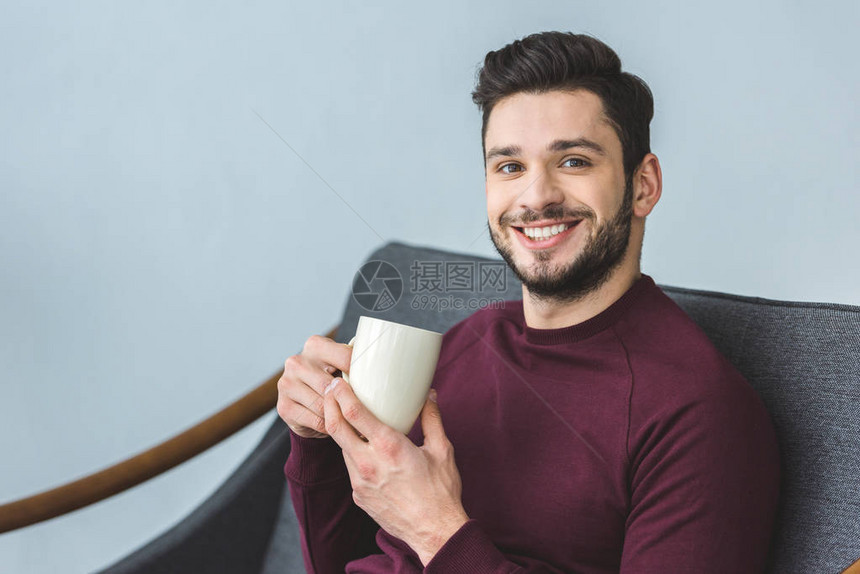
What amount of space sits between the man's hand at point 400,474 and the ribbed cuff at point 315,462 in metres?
0.20

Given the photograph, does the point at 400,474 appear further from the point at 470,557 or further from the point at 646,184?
the point at 646,184

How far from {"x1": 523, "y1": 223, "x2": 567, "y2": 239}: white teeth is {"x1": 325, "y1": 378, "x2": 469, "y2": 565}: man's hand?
333 mm

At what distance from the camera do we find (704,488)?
90 cm

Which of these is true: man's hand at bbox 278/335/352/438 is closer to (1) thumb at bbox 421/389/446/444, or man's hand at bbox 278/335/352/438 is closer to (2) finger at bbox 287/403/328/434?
(2) finger at bbox 287/403/328/434

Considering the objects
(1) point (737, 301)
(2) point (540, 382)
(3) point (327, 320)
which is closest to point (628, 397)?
(2) point (540, 382)

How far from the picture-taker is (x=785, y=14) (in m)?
1.66

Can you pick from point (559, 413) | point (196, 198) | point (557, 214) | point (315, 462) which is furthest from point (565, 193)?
point (196, 198)

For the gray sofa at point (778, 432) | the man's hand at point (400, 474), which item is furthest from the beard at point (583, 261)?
the man's hand at point (400, 474)

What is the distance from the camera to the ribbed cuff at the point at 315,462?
3.86 ft

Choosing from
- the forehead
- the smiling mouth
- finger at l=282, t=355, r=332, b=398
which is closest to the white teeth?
the smiling mouth

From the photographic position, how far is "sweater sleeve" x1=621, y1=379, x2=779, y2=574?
0.89 meters

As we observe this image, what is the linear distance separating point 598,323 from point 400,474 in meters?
0.34

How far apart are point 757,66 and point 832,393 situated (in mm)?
920

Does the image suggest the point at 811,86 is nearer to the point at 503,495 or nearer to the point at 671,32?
the point at 671,32
